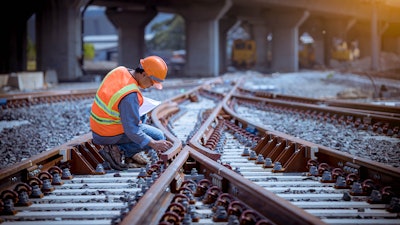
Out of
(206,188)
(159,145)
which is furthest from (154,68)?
(206,188)

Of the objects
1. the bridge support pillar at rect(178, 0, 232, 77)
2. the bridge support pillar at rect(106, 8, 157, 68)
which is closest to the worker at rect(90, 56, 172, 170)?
the bridge support pillar at rect(178, 0, 232, 77)

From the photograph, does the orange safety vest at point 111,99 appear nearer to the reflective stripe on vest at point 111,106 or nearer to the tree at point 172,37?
the reflective stripe on vest at point 111,106

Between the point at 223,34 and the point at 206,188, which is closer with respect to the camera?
the point at 206,188

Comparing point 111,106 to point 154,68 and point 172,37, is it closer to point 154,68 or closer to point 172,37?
point 154,68

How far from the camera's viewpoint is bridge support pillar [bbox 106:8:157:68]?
3972 cm

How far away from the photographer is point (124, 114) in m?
4.75

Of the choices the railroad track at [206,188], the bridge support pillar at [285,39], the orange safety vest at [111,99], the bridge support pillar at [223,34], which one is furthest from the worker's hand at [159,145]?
the bridge support pillar at [223,34]

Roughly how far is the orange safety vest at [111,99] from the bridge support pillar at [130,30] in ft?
116

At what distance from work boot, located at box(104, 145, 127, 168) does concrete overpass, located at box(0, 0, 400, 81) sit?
22971mm

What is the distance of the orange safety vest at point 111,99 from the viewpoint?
4777mm

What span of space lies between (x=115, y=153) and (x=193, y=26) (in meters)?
33.6

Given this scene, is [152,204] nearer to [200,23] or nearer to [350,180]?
[350,180]

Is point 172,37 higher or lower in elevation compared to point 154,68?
higher

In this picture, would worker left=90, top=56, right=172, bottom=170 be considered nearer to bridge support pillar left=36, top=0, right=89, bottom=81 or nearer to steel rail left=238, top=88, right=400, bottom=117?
steel rail left=238, top=88, right=400, bottom=117
